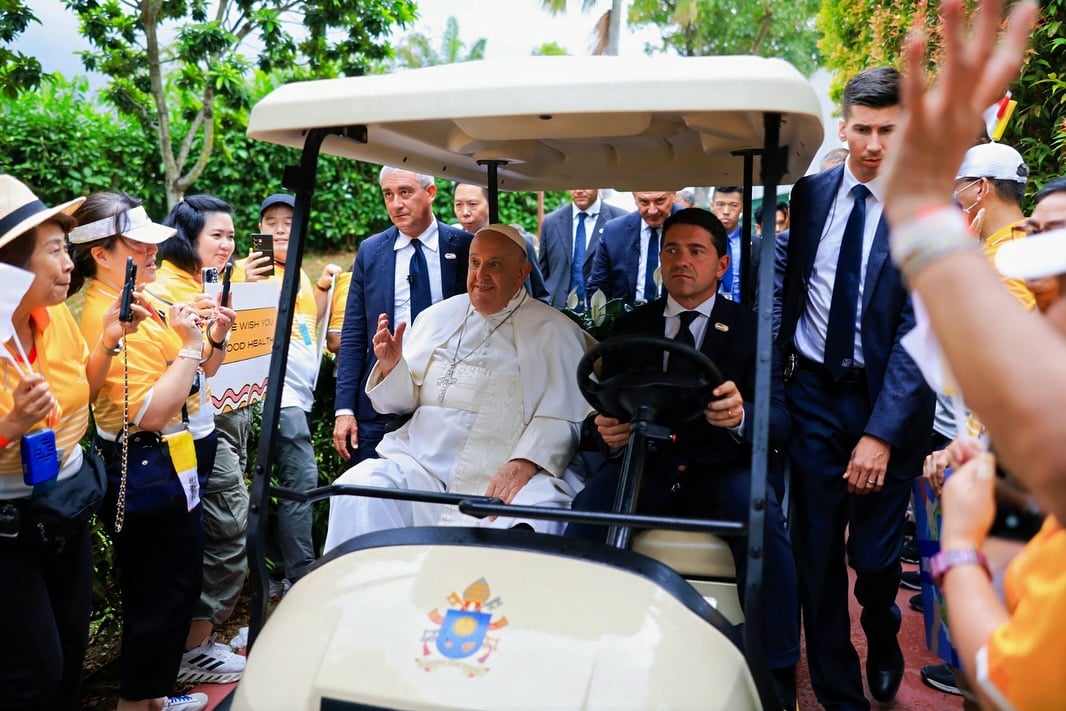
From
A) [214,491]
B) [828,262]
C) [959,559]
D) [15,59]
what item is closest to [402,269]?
[214,491]

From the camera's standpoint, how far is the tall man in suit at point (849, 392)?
3.02 meters

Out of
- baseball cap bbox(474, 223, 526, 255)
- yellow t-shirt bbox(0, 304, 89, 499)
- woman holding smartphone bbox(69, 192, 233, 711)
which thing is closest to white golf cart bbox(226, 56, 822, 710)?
yellow t-shirt bbox(0, 304, 89, 499)

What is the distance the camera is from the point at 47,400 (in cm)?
235

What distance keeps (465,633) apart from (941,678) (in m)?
2.72

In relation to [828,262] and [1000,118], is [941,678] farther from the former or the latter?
[1000,118]

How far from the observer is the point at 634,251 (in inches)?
227

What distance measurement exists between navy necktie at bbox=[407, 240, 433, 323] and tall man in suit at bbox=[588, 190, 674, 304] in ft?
4.88

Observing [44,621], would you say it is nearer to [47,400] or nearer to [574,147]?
A: [47,400]

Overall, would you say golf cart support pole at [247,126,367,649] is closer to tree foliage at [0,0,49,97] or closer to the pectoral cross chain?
the pectoral cross chain

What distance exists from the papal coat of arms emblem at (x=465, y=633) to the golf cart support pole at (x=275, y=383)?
2.13ft

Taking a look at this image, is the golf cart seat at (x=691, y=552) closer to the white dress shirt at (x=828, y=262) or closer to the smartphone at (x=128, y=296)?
the white dress shirt at (x=828, y=262)

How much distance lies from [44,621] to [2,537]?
0.27m

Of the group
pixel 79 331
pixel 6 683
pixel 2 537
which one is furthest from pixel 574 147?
pixel 6 683

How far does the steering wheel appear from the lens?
2.62 meters
